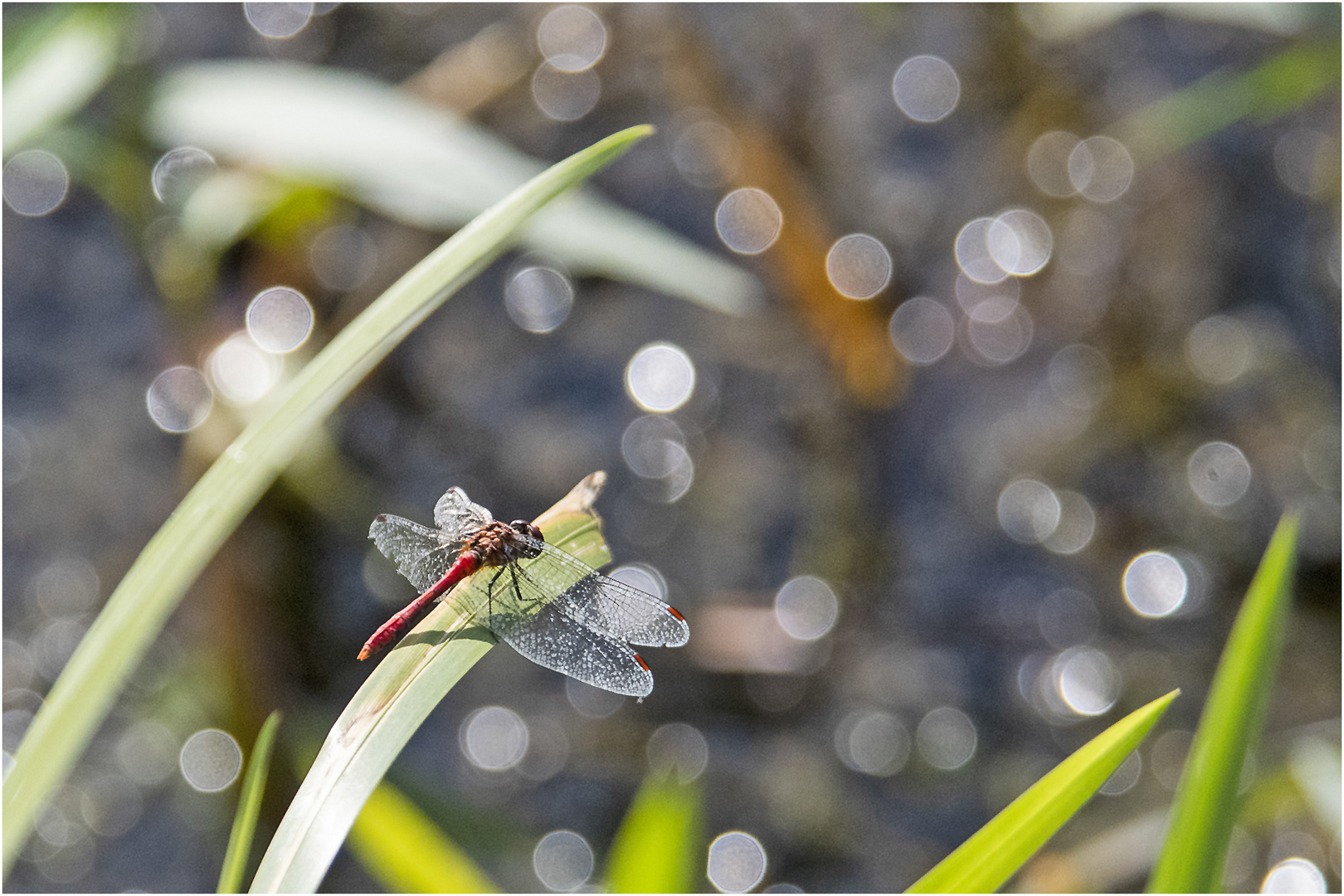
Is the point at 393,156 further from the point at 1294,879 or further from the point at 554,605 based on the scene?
the point at 1294,879

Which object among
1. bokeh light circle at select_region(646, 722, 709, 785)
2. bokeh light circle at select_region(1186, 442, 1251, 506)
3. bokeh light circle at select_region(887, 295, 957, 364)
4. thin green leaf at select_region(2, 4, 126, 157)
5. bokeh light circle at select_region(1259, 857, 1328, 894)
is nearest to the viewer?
thin green leaf at select_region(2, 4, 126, 157)

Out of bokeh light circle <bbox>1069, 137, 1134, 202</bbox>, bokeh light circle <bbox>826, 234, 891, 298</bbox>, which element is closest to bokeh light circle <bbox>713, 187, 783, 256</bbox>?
bokeh light circle <bbox>826, 234, 891, 298</bbox>

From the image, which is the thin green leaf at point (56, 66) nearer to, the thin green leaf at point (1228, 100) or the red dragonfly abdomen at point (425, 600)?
the red dragonfly abdomen at point (425, 600)

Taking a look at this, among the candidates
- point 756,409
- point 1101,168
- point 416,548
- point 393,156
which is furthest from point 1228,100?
point 416,548

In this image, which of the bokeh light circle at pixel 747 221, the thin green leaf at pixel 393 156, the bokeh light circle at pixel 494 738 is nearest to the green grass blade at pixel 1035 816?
the thin green leaf at pixel 393 156

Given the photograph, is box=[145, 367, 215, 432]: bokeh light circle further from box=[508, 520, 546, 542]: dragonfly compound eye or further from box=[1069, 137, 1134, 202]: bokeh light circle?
box=[1069, 137, 1134, 202]: bokeh light circle

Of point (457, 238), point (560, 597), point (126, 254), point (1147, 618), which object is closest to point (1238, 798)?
point (560, 597)
